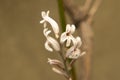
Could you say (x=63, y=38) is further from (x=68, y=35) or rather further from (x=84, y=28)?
(x=84, y=28)

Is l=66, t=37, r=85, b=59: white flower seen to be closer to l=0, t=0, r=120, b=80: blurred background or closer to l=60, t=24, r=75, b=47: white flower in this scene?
l=60, t=24, r=75, b=47: white flower

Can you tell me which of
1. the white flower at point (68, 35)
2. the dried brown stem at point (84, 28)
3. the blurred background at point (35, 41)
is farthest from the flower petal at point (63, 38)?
the blurred background at point (35, 41)

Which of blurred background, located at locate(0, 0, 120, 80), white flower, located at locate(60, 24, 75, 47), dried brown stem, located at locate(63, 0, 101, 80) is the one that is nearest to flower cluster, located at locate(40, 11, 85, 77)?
white flower, located at locate(60, 24, 75, 47)

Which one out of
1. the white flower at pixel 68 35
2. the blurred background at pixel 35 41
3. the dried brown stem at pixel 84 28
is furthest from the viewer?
the blurred background at pixel 35 41

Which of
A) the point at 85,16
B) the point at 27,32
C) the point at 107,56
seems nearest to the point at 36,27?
the point at 27,32

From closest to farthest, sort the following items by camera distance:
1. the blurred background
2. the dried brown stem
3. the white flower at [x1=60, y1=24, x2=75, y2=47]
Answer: the white flower at [x1=60, y1=24, x2=75, y2=47], the dried brown stem, the blurred background

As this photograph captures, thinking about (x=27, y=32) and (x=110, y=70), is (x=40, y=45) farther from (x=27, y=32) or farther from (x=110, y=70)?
(x=110, y=70)

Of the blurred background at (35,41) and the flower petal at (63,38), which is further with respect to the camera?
the blurred background at (35,41)

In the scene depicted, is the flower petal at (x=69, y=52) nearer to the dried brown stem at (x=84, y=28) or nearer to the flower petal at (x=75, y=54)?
the flower petal at (x=75, y=54)
